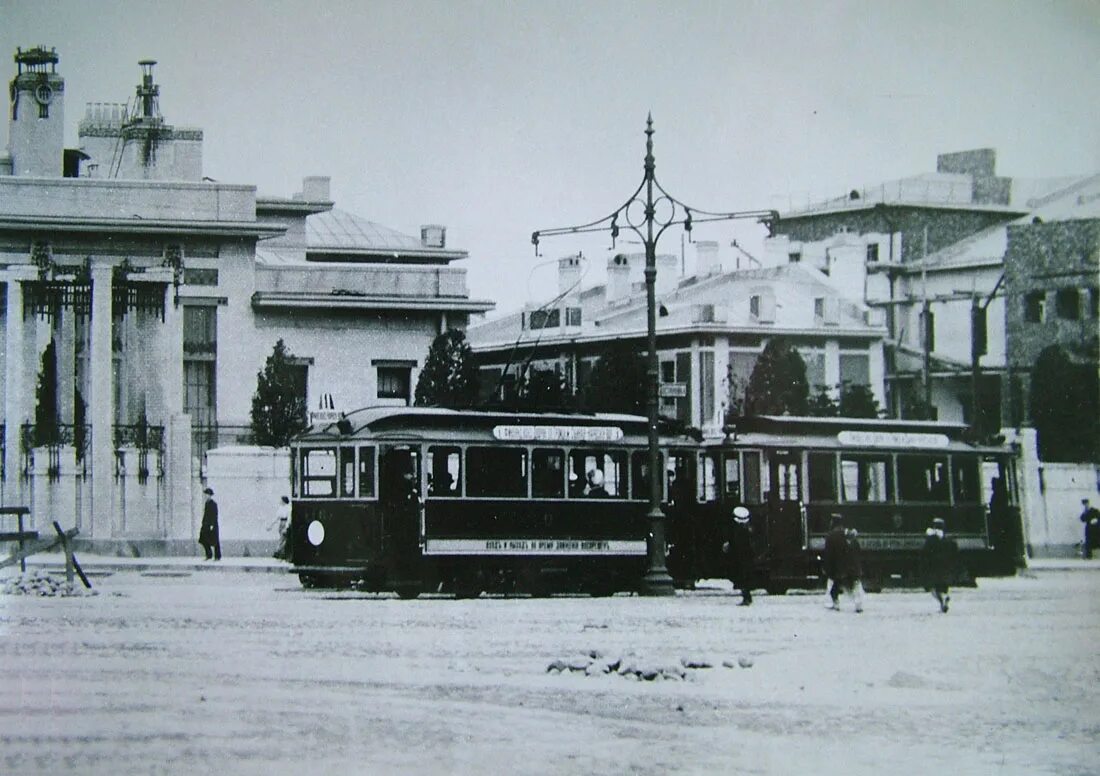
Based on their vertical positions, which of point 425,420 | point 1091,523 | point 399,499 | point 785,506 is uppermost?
point 425,420

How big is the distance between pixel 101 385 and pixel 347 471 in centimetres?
283

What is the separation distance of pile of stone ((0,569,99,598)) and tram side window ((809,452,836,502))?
27.4ft

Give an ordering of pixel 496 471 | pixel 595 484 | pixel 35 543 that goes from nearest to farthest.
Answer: pixel 35 543 → pixel 496 471 → pixel 595 484

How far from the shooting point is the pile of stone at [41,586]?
17562 mm

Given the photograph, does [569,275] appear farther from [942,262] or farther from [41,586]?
[41,586]

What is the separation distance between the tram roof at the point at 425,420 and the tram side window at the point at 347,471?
0.57 ft

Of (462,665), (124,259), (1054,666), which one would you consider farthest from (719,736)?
(124,259)

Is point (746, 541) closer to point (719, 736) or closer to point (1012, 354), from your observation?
point (1012, 354)

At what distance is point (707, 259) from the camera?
68.9 ft

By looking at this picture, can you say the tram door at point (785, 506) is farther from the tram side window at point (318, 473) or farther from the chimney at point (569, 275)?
the tram side window at point (318, 473)

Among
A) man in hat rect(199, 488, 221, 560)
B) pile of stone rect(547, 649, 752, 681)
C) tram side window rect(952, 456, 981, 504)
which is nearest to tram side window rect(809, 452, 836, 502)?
tram side window rect(952, 456, 981, 504)

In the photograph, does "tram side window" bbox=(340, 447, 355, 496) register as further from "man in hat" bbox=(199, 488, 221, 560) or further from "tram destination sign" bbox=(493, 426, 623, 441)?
"man in hat" bbox=(199, 488, 221, 560)

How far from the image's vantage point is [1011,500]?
22781 millimetres

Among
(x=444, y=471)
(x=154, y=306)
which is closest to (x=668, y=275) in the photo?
(x=444, y=471)
